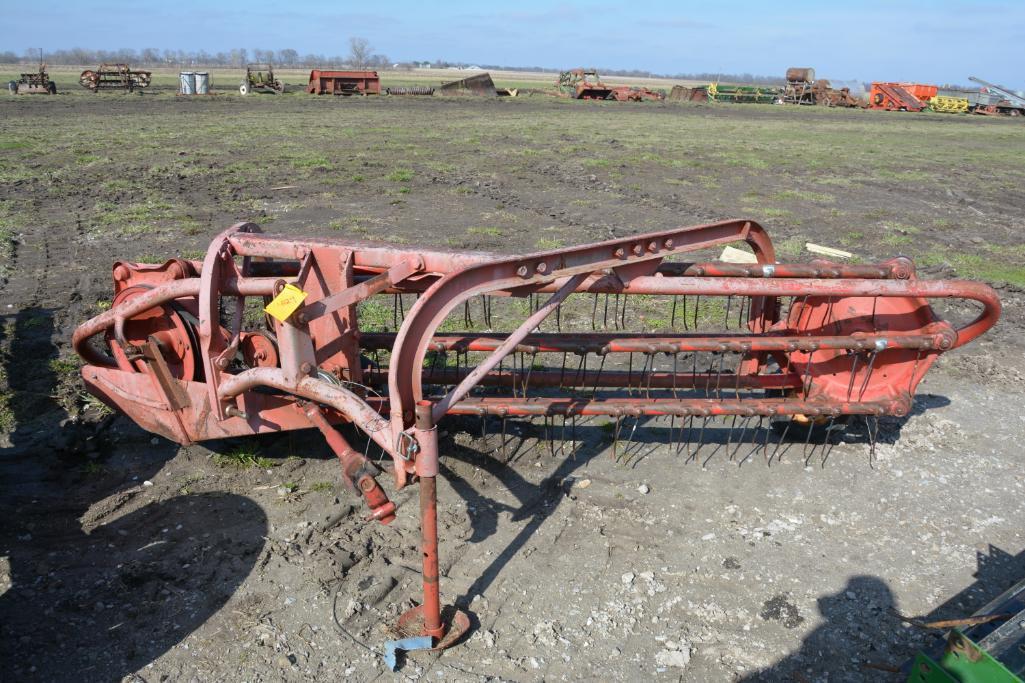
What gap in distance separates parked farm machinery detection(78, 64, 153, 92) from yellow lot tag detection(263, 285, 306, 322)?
33.5 meters

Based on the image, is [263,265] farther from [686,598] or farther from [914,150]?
[914,150]

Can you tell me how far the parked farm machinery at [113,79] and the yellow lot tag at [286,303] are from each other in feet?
110

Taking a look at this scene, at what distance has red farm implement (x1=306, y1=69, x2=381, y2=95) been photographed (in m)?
32.9

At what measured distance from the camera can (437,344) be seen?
14.9 feet

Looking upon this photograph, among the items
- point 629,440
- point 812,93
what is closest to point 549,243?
point 629,440

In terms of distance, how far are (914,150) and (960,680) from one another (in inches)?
867

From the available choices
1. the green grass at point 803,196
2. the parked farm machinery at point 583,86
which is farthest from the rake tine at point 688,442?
the parked farm machinery at point 583,86

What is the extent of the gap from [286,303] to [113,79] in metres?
34.8

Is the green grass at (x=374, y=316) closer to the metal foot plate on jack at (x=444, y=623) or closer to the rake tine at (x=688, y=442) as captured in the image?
the rake tine at (x=688, y=442)

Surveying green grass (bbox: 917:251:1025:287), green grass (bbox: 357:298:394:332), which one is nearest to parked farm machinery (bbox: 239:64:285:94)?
green grass (bbox: 357:298:394:332)

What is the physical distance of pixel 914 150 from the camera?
20.9 metres

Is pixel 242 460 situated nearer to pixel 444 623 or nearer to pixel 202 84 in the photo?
pixel 444 623

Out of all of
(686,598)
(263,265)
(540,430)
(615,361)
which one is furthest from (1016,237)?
(263,265)

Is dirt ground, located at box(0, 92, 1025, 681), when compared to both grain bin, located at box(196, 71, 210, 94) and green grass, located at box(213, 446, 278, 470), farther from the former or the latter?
grain bin, located at box(196, 71, 210, 94)
